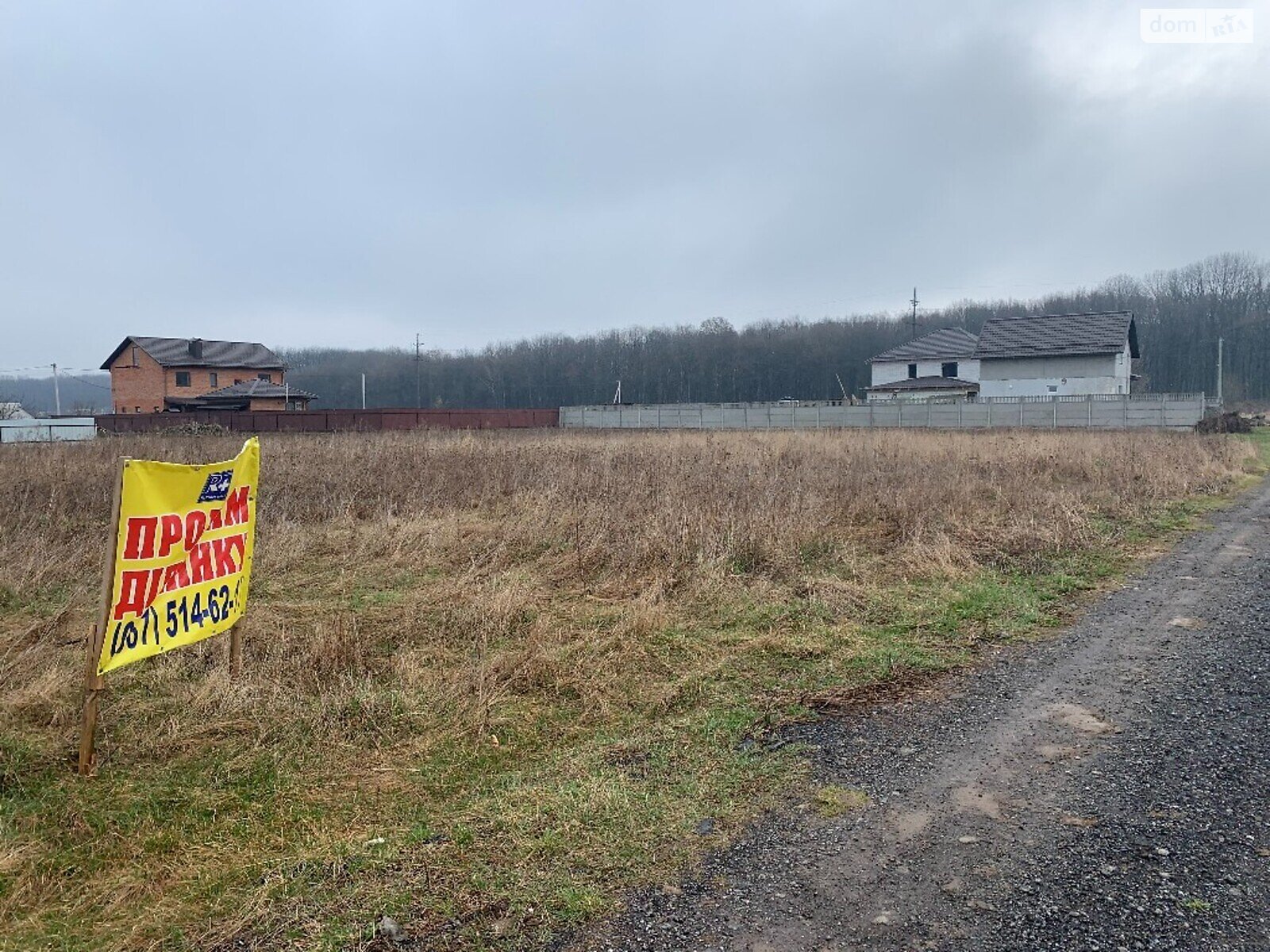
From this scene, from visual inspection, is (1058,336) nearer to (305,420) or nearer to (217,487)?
(305,420)

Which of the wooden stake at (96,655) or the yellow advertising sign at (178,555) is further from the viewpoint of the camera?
the yellow advertising sign at (178,555)

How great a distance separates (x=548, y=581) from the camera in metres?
7.61

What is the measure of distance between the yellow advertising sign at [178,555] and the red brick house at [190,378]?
55.0m

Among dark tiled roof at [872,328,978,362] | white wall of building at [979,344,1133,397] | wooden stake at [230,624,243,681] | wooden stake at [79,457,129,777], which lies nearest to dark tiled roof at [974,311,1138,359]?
white wall of building at [979,344,1133,397]

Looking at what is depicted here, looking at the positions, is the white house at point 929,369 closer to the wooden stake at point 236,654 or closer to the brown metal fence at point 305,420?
the brown metal fence at point 305,420

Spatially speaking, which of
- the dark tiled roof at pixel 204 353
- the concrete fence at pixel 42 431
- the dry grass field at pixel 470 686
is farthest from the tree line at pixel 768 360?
the dry grass field at pixel 470 686

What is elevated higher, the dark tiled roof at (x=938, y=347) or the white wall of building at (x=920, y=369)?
the dark tiled roof at (x=938, y=347)

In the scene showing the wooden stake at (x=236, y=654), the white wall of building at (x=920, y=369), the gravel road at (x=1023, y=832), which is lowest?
the gravel road at (x=1023, y=832)

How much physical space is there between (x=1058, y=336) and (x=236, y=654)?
173 feet

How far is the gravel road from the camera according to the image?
2629 millimetres

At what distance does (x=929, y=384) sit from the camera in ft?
184

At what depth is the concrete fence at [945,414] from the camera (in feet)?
124

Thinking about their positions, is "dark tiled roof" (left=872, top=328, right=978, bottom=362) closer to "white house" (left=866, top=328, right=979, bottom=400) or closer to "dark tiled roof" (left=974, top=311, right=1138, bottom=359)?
"white house" (left=866, top=328, right=979, bottom=400)

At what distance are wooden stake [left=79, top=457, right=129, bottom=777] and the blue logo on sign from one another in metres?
0.61
